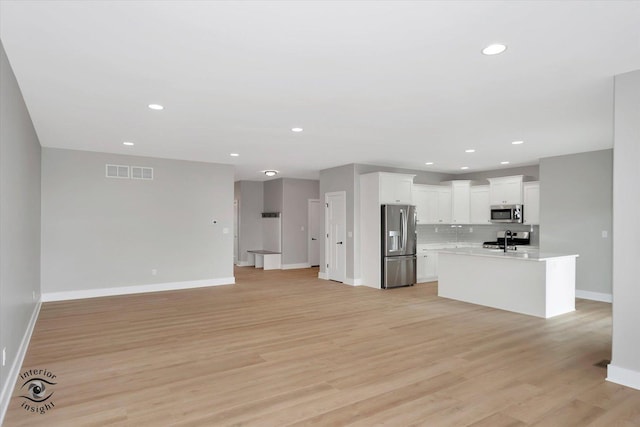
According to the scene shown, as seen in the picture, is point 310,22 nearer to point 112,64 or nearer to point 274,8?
point 274,8

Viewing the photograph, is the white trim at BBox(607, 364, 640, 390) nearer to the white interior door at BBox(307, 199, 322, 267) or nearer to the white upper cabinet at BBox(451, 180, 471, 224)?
the white upper cabinet at BBox(451, 180, 471, 224)

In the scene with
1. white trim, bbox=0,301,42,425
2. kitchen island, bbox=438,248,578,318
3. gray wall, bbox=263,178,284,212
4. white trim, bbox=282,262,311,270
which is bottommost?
white trim, bbox=282,262,311,270

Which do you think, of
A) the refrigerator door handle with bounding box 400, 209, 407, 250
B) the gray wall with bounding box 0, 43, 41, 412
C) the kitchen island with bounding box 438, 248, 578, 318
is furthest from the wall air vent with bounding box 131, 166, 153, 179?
the kitchen island with bounding box 438, 248, 578, 318

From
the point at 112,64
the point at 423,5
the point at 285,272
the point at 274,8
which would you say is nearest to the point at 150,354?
the point at 112,64

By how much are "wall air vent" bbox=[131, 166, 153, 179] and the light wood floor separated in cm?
261

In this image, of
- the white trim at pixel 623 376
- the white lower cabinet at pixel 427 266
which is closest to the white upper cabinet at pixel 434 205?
the white lower cabinet at pixel 427 266

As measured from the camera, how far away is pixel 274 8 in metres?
2.30

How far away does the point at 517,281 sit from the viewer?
592 centimetres

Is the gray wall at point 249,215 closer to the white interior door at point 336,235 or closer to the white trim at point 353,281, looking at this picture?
the white interior door at point 336,235

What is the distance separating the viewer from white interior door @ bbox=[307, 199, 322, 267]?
11961 mm

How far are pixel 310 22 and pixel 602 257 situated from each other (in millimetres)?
7251

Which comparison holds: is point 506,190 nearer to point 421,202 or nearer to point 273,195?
point 421,202

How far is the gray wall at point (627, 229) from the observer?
3.25m

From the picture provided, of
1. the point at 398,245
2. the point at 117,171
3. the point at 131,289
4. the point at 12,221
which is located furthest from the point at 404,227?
the point at 12,221
